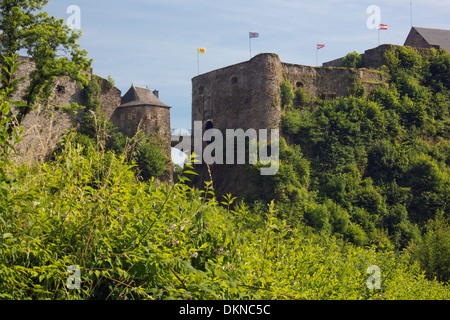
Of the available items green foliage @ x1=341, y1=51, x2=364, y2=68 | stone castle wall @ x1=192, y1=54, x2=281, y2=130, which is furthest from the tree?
green foliage @ x1=341, y1=51, x2=364, y2=68

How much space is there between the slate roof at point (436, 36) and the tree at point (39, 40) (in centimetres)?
3528

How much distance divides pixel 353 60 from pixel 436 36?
1030 cm

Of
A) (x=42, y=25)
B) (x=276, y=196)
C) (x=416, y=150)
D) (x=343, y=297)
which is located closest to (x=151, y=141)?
(x=276, y=196)

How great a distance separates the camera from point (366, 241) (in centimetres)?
3089

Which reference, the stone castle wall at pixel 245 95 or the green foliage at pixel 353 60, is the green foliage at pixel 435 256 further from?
the green foliage at pixel 353 60

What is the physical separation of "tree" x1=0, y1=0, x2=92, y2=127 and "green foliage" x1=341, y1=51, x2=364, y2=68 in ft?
87.8

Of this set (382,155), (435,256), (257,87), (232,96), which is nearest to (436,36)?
(382,155)

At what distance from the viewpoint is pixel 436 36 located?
47.1 metres

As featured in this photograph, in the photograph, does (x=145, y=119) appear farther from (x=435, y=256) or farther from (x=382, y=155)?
(x=435, y=256)

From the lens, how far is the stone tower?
114 ft

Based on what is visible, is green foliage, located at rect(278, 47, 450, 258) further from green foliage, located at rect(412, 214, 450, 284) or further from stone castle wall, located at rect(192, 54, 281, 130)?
green foliage, located at rect(412, 214, 450, 284)

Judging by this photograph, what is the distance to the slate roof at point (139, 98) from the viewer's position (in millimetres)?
35422
